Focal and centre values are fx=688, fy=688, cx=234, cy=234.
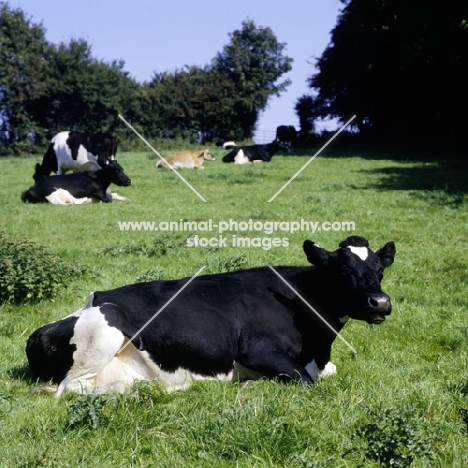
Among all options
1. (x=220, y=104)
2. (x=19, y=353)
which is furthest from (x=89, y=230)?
(x=220, y=104)

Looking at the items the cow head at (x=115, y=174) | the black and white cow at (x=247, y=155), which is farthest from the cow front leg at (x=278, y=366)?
the black and white cow at (x=247, y=155)

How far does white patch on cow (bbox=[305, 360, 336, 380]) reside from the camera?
5.89 m

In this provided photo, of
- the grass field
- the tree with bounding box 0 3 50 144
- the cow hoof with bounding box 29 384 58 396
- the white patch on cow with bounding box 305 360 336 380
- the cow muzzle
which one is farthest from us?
the tree with bounding box 0 3 50 144

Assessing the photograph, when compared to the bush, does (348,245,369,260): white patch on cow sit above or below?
above

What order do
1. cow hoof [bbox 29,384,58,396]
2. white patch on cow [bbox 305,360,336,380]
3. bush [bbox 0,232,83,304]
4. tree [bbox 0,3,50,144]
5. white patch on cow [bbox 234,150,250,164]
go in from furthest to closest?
tree [bbox 0,3,50,144] < white patch on cow [bbox 234,150,250,164] < bush [bbox 0,232,83,304] < white patch on cow [bbox 305,360,336,380] < cow hoof [bbox 29,384,58,396]

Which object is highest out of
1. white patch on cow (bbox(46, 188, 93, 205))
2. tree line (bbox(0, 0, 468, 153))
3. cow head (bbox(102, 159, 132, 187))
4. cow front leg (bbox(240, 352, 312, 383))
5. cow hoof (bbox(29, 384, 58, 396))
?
tree line (bbox(0, 0, 468, 153))

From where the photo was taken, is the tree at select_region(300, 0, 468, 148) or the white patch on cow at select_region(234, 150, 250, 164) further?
the tree at select_region(300, 0, 468, 148)

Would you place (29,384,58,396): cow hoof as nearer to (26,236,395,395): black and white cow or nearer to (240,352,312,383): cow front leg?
(26,236,395,395): black and white cow

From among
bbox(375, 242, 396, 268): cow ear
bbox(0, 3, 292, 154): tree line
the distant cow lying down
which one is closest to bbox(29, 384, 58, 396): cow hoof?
A: bbox(375, 242, 396, 268): cow ear

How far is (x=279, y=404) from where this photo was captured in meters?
4.91

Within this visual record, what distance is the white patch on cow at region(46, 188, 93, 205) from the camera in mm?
18359

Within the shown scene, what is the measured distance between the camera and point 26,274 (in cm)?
833

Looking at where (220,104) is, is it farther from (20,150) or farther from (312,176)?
(312,176)

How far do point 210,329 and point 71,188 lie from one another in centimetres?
1373
